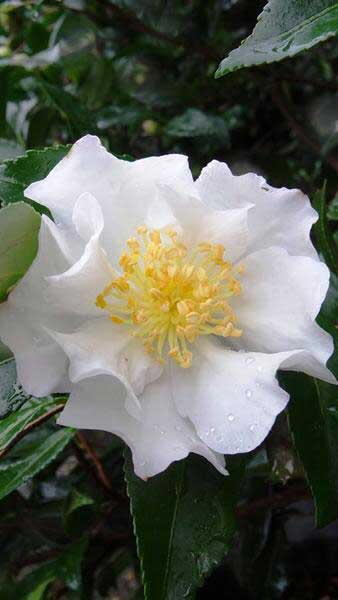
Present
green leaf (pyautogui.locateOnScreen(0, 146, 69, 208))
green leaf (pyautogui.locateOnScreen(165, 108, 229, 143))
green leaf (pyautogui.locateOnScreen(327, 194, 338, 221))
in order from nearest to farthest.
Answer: green leaf (pyautogui.locateOnScreen(0, 146, 69, 208)) → green leaf (pyautogui.locateOnScreen(327, 194, 338, 221)) → green leaf (pyautogui.locateOnScreen(165, 108, 229, 143))

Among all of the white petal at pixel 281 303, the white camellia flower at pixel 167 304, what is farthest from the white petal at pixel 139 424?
the white petal at pixel 281 303

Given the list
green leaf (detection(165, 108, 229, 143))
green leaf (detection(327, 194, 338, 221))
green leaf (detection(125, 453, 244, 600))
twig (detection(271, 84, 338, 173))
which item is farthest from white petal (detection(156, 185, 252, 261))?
twig (detection(271, 84, 338, 173))

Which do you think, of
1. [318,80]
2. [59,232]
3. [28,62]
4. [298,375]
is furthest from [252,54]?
[318,80]

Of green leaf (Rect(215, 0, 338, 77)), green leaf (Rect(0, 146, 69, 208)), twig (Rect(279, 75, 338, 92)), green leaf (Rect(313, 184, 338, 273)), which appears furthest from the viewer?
twig (Rect(279, 75, 338, 92))

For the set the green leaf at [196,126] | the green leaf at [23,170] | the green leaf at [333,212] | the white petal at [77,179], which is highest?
the white petal at [77,179]

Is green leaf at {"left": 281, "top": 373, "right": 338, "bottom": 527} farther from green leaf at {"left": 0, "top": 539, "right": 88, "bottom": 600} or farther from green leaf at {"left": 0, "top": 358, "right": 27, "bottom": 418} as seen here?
green leaf at {"left": 0, "top": 539, "right": 88, "bottom": 600}

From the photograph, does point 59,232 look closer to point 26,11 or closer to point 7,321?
point 7,321

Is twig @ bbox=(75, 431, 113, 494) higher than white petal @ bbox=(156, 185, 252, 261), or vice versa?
white petal @ bbox=(156, 185, 252, 261)

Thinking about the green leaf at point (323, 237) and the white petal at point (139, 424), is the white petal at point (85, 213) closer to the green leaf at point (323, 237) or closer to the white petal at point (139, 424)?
the white petal at point (139, 424)
